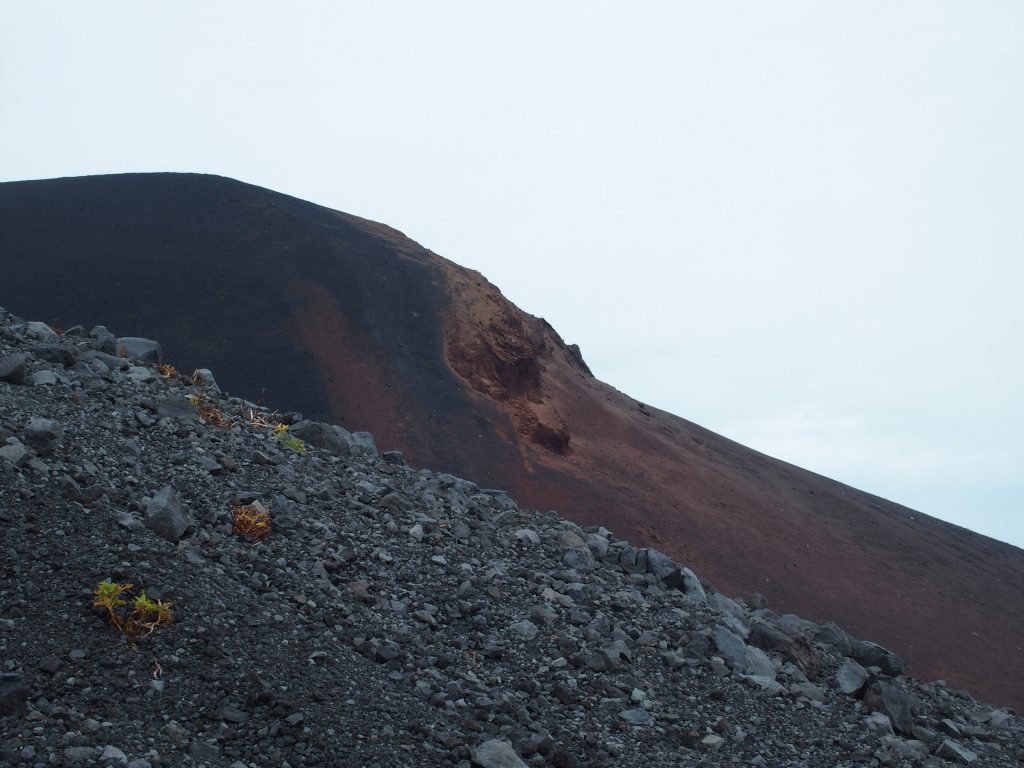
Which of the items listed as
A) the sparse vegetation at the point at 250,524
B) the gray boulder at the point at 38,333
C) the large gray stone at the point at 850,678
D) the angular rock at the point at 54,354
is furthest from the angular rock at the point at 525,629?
the gray boulder at the point at 38,333

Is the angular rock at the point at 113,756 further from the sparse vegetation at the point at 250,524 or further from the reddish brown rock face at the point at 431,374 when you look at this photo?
the reddish brown rock face at the point at 431,374

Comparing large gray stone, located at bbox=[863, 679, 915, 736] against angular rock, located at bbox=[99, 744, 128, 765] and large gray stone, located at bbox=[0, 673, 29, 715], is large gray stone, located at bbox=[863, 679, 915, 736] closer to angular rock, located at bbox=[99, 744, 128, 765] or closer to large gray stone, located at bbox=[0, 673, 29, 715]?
angular rock, located at bbox=[99, 744, 128, 765]

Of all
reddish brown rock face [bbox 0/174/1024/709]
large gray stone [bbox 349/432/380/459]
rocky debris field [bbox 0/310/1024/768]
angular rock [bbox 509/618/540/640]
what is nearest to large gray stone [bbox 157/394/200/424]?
rocky debris field [bbox 0/310/1024/768]

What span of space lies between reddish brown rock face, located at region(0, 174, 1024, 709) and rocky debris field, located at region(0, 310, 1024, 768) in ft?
19.3

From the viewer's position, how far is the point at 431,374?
16.8 metres

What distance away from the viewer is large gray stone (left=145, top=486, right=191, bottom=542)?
588 cm

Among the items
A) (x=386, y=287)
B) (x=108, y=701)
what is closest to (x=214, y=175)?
(x=386, y=287)

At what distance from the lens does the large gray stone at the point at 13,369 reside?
7.23 metres

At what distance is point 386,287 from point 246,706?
14.5 m

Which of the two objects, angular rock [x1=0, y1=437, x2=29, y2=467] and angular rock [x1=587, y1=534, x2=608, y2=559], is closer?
angular rock [x1=0, y1=437, x2=29, y2=467]

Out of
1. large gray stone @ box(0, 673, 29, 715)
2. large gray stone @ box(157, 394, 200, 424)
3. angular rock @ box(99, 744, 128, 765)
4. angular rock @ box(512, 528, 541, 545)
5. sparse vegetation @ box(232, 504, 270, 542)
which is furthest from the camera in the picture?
angular rock @ box(512, 528, 541, 545)

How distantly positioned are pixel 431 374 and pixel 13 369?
9894 millimetres

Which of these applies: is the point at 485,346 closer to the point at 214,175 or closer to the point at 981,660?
the point at 214,175

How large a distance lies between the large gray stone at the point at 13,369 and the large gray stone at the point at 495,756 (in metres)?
4.93
